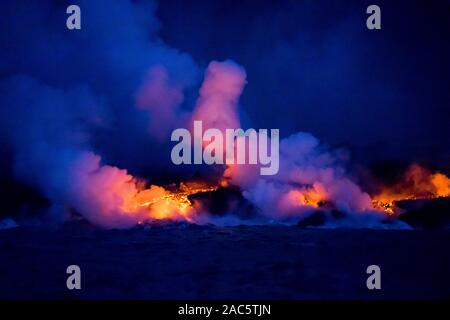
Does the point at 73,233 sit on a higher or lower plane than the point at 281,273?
higher

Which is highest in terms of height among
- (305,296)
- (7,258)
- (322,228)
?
(322,228)

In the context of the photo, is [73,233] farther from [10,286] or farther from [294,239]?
[294,239]

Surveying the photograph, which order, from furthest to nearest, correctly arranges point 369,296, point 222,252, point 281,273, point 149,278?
point 222,252, point 281,273, point 149,278, point 369,296

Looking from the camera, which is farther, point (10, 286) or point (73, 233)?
point (73, 233)

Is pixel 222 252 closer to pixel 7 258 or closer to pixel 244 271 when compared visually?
pixel 244 271

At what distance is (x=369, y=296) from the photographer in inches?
424

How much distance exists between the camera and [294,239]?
70.4 ft

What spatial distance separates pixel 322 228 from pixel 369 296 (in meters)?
17.3

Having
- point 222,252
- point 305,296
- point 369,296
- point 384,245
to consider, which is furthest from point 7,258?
point 384,245

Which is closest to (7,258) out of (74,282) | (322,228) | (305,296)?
(74,282)

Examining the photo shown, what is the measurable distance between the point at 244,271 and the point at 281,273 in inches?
49.6

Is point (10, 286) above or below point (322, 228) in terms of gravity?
below

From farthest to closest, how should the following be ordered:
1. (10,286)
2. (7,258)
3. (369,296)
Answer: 1. (7,258)
2. (10,286)
3. (369,296)

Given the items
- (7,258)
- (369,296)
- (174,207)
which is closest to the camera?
(369,296)
